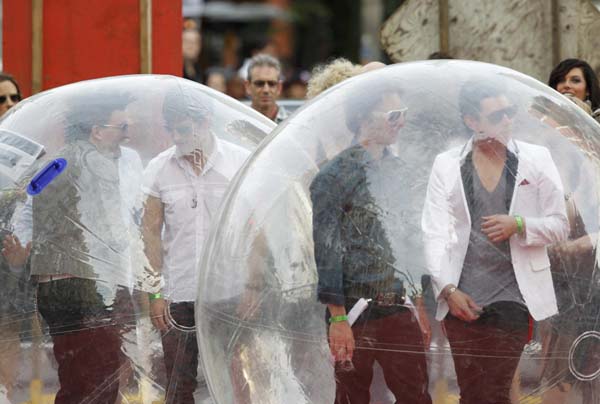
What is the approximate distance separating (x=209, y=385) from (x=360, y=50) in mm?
18921

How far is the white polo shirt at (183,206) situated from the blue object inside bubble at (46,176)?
28 cm

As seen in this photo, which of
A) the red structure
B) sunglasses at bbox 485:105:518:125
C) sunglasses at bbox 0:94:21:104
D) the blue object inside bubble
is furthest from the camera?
the red structure

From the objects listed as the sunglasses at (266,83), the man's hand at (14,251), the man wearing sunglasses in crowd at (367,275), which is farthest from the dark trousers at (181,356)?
the sunglasses at (266,83)

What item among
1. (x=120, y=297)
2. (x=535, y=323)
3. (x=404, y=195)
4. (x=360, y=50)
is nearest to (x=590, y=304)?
(x=535, y=323)

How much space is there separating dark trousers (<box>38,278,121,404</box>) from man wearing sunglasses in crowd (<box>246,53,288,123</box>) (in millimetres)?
4409

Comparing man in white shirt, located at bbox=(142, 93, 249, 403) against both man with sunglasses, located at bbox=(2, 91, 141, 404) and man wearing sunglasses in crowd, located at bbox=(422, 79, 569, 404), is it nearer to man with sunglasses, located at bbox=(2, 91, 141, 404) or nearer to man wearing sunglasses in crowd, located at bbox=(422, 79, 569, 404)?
man with sunglasses, located at bbox=(2, 91, 141, 404)

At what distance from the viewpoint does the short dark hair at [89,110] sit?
443cm

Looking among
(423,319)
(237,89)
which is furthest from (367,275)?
(237,89)

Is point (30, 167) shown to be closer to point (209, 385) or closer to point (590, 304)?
point (209, 385)

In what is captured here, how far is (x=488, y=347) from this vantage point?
3.64m

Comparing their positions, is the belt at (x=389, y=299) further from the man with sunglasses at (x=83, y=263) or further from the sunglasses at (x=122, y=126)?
the sunglasses at (x=122, y=126)

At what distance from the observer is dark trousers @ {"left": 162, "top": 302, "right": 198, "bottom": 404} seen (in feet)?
14.0

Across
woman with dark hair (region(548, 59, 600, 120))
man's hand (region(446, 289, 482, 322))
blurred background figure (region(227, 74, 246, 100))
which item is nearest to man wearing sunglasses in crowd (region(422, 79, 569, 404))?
man's hand (region(446, 289, 482, 322))

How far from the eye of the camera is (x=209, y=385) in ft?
13.3
